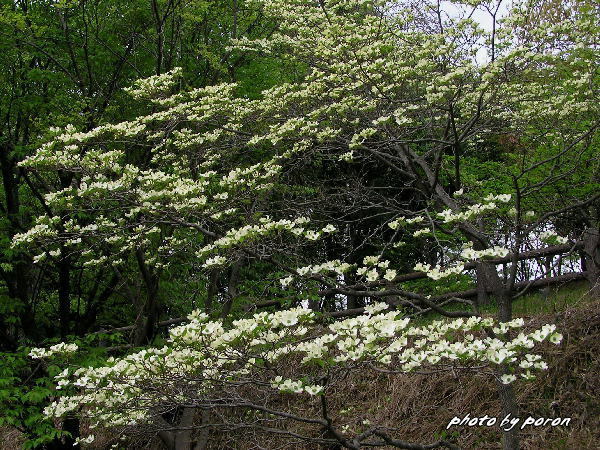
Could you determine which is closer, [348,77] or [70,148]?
[70,148]

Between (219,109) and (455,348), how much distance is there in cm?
382

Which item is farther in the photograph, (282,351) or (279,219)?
(279,219)

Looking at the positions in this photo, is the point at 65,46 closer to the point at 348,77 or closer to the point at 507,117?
the point at 348,77

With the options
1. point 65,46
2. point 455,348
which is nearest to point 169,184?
point 455,348

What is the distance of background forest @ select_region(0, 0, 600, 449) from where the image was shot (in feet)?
11.8

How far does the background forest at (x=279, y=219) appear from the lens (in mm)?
3586

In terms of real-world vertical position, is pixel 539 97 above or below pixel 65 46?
below

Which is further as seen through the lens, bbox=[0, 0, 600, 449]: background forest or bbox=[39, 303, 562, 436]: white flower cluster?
bbox=[0, 0, 600, 449]: background forest

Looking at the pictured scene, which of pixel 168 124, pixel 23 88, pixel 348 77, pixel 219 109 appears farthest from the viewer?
pixel 23 88

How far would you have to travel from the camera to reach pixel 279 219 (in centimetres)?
659

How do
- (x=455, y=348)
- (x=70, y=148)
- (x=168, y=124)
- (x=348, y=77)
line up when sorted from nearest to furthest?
(x=455, y=348) → (x=70, y=148) → (x=348, y=77) → (x=168, y=124)

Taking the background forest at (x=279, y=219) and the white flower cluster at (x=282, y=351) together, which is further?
the background forest at (x=279, y=219)

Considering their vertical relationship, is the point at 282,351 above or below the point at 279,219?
below

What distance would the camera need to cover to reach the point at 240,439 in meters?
7.09
